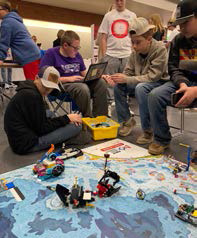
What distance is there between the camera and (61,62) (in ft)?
7.13

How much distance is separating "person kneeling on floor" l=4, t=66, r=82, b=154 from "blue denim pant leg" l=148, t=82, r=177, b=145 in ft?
2.21

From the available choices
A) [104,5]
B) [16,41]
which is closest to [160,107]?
[16,41]

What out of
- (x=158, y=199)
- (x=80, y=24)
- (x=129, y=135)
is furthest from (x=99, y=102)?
(x=80, y=24)

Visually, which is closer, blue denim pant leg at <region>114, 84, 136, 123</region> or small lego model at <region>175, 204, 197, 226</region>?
small lego model at <region>175, 204, 197, 226</region>

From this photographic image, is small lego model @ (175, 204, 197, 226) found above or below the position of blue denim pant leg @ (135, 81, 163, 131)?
below

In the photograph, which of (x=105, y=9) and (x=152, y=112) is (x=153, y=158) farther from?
(x=105, y=9)

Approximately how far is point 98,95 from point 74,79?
0.27 meters

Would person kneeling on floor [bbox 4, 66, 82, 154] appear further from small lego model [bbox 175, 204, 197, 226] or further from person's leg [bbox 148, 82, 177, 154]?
small lego model [bbox 175, 204, 197, 226]

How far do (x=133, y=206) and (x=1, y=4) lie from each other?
2.18 m

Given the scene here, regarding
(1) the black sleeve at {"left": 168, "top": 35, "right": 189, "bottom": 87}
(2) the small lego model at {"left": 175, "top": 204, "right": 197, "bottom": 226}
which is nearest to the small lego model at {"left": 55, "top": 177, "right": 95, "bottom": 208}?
(2) the small lego model at {"left": 175, "top": 204, "right": 197, "bottom": 226}

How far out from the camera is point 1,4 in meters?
2.23

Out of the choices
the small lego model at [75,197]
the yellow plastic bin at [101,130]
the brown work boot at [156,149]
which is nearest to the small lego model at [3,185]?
the small lego model at [75,197]

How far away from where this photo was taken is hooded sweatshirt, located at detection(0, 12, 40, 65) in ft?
7.25

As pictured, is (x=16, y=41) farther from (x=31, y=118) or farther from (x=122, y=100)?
(x=122, y=100)
